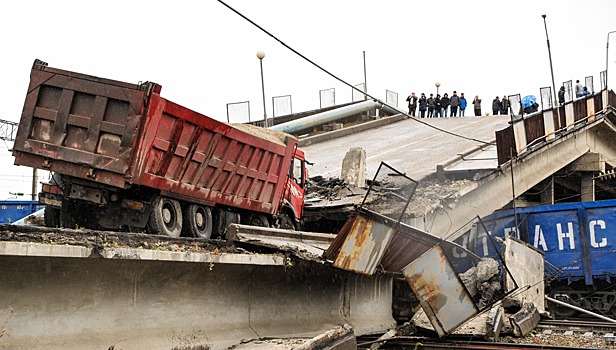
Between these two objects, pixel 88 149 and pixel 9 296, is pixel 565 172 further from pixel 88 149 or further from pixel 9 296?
pixel 9 296

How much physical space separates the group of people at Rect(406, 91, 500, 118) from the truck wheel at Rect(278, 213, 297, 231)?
28177 mm

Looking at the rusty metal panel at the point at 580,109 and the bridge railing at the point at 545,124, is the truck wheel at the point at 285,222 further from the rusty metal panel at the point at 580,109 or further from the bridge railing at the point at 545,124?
the rusty metal panel at the point at 580,109

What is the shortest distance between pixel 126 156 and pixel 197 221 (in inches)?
100

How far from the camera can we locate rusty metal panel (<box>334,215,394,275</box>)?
10.7 meters

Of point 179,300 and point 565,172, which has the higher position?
point 565,172

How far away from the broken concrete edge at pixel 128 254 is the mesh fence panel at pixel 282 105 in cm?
3183

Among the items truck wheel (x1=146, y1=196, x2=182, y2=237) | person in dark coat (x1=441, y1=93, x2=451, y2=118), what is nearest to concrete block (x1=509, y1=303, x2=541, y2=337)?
truck wheel (x1=146, y1=196, x2=182, y2=237)

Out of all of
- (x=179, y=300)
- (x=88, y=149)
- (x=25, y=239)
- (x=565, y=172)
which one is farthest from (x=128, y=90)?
(x=565, y=172)

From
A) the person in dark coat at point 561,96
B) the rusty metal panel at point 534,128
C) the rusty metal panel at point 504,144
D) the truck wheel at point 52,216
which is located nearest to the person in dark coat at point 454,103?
the person in dark coat at point 561,96

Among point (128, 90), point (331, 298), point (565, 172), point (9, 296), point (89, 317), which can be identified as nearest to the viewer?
point (9, 296)

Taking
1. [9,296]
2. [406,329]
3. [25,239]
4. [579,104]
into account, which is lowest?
[406,329]

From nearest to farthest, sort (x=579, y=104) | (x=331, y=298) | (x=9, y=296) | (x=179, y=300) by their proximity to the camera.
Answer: (x=9, y=296)
(x=179, y=300)
(x=331, y=298)
(x=579, y=104)

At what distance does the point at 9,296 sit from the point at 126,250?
1345 millimetres

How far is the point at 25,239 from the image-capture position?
7312 mm
